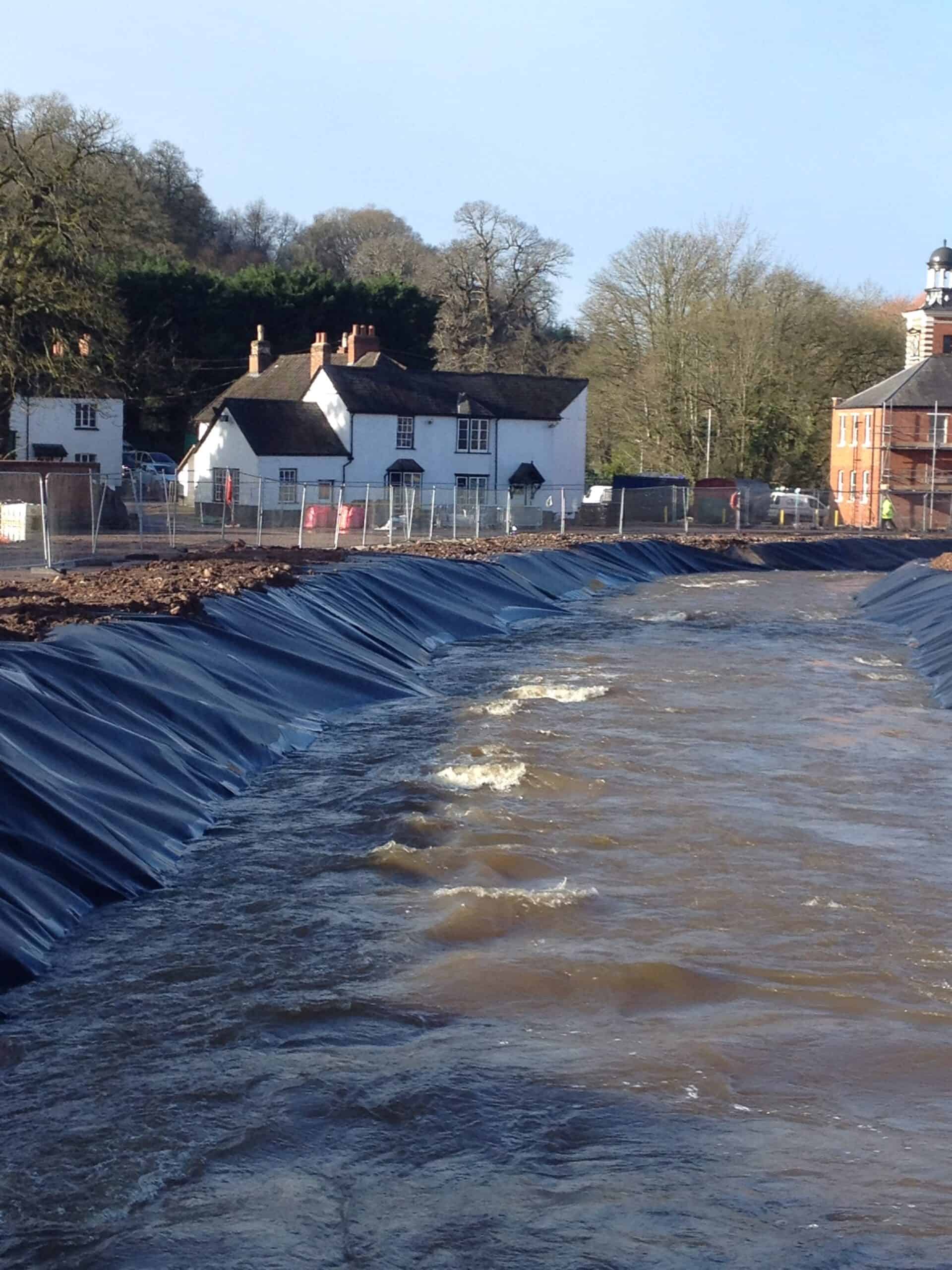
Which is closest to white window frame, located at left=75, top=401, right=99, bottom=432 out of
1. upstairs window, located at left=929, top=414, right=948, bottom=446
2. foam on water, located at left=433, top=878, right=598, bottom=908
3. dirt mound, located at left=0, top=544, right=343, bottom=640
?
dirt mound, located at left=0, top=544, right=343, bottom=640

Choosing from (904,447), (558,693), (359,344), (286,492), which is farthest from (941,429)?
(558,693)

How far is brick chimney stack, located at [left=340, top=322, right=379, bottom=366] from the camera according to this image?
6278cm

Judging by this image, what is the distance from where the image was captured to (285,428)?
2136 inches

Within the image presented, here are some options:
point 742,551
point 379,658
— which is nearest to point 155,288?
point 742,551

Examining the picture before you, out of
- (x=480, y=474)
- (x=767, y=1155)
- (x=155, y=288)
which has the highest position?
(x=155, y=288)

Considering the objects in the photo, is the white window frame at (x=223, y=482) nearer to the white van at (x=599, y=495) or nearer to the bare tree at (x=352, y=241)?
the white van at (x=599, y=495)

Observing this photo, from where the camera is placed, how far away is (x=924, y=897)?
1107 centimetres

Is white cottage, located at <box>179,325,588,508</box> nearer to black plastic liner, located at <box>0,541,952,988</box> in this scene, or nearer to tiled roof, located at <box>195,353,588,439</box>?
tiled roof, located at <box>195,353,588,439</box>

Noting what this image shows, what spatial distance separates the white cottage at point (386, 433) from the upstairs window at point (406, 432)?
1.5 inches

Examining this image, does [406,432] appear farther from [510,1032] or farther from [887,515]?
[510,1032]

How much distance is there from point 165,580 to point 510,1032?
14287 mm

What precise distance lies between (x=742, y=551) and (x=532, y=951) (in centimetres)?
3824

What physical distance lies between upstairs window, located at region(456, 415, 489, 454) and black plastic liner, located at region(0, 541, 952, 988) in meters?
31.5

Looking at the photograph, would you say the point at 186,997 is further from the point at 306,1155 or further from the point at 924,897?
the point at 924,897
